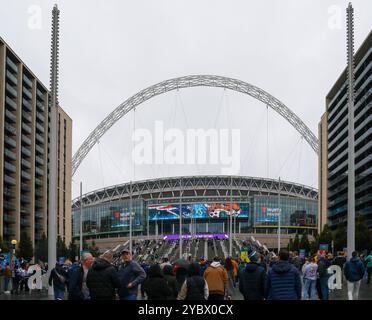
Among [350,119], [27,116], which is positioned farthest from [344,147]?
[350,119]

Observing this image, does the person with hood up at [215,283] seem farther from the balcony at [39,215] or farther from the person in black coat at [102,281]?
the balcony at [39,215]

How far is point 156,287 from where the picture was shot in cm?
1342

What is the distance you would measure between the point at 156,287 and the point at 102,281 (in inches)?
40.1

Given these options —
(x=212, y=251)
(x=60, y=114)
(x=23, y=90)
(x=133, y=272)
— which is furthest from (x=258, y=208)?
(x=133, y=272)

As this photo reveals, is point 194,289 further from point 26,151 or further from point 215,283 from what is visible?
point 26,151

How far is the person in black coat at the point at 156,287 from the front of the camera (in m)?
13.4

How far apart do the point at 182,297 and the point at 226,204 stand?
182056 mm

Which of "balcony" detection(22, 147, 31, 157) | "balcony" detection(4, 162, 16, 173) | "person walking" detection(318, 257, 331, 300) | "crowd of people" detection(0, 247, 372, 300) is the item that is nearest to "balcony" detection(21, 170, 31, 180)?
"balcony" detection(22, 147, 31, 157)

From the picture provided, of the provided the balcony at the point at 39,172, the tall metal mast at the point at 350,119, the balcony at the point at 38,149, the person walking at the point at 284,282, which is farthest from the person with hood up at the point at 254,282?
the balcony at the point at 38,149

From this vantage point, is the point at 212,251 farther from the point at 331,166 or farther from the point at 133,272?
the point at 133,272

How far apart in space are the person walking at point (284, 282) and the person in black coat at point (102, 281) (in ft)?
9.65

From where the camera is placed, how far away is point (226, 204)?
7702 inches

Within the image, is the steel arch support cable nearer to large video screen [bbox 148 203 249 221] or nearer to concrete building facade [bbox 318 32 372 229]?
concrete building facade [bbox 318 32 372 229]

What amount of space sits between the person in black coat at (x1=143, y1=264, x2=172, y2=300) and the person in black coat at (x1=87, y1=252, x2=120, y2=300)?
585 millimetres
